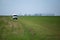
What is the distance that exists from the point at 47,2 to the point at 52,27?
0.50m

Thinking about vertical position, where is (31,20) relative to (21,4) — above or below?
below

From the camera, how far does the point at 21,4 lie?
3.04 m

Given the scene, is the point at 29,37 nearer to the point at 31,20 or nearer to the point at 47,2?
the point at 31,20

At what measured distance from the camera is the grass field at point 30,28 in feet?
9.68

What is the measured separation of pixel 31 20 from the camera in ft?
10.0

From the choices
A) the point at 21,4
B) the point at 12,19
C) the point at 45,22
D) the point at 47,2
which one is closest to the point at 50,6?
the point at 47,2

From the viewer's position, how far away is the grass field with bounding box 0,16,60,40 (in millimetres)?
2951

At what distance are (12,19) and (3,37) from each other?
0.39 m

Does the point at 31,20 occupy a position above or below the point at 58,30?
above

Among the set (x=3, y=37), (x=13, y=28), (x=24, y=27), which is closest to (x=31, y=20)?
(x=24, y=27)

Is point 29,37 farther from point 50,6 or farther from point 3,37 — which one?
point 50,6

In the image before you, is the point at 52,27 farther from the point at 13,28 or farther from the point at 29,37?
the point at 13,28

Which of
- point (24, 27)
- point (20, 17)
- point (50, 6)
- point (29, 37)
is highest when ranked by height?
point (50, 6)

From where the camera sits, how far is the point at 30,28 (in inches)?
118
